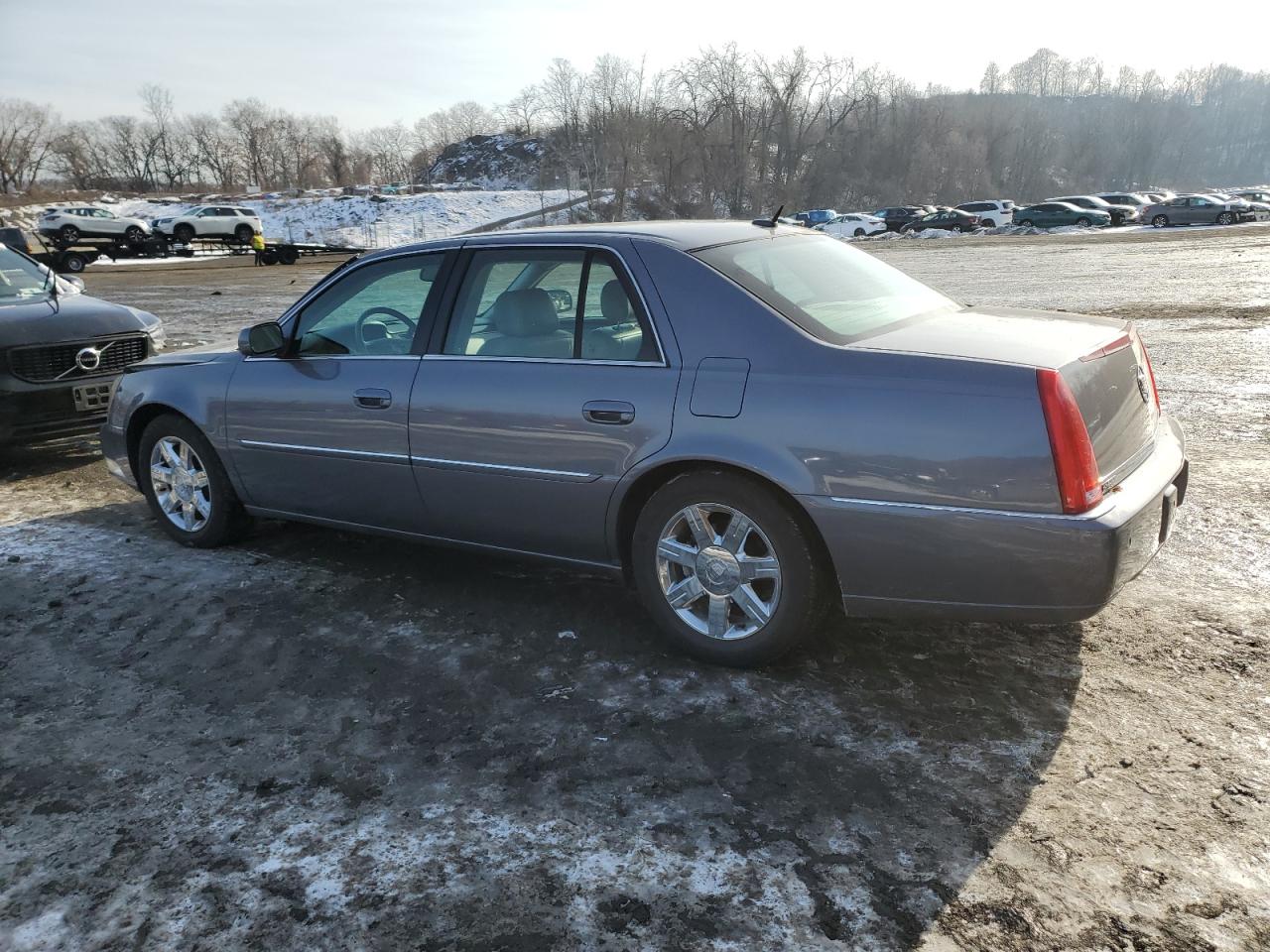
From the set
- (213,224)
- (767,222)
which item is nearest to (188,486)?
(767,222)

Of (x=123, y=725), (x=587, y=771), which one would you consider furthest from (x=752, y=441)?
(x=123, y=725)

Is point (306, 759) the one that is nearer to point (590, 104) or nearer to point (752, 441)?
point (752, 441)

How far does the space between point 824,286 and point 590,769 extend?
81.7 inches

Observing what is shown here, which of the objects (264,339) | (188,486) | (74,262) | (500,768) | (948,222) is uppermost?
(948,222)

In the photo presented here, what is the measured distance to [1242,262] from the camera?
21000mm

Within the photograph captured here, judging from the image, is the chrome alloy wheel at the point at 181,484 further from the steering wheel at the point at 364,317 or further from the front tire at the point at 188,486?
the steering wheel at the point at 364,317

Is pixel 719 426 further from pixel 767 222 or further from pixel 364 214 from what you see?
pixel 364 214

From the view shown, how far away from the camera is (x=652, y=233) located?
12.7ft

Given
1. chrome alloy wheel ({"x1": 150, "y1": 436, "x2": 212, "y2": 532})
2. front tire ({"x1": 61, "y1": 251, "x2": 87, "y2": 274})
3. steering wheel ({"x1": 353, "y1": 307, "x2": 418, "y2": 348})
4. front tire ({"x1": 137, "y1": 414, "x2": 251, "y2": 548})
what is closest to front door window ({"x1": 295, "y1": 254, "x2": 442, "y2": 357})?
steering wheel ({"x1": 353, "y1": 307, "x2": 418, "y2": 348})

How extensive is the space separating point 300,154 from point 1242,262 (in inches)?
4778

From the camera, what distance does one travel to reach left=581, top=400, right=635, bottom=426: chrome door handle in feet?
11.6

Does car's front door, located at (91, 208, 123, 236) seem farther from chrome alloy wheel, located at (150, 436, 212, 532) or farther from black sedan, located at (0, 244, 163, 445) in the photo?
chrome alloy wheel, located at (150, 436, 212, 532)

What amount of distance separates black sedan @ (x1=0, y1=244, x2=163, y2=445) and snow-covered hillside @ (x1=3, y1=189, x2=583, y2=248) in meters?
56.4

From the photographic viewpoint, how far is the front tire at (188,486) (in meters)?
5.02
